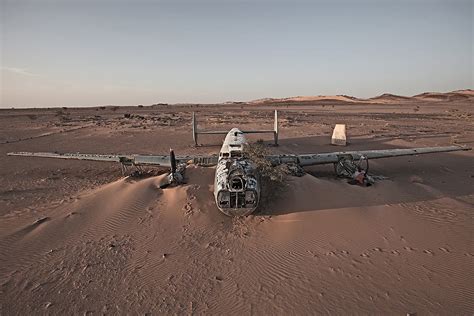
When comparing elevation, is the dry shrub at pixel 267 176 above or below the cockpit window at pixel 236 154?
below

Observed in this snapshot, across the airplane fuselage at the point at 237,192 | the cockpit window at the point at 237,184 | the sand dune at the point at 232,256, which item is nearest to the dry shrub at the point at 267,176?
the sand dune at the point at 232,256

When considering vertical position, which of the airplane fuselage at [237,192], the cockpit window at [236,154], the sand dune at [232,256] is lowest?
the sand dune at [232,256]

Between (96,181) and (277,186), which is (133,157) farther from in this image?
(277,186)

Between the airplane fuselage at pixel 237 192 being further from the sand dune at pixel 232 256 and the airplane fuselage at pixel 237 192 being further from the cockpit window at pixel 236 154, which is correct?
the cockpit window at pixel 236 154

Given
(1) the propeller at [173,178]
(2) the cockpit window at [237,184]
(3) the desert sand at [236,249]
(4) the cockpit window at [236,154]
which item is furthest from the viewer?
(1) the propeller at [173,178]

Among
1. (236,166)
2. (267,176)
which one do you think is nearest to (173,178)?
(236,166)

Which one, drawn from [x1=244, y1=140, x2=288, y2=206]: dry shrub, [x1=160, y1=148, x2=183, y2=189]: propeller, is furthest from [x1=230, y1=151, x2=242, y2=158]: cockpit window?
[x1=160, y1=148, x2=183, y2=189]: propeller

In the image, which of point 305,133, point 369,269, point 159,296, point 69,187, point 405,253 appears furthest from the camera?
point 305,133

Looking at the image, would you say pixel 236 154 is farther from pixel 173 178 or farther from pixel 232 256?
pixel 232 256

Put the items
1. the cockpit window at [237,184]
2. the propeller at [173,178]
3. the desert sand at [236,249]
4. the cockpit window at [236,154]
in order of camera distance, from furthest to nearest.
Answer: the propeller at [173,178]
the cockpit window at [236,154]
the cockpit window at [237,184]
the desert sand at [236,249]

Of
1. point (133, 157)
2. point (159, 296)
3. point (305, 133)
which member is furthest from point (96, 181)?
point (305, 133)

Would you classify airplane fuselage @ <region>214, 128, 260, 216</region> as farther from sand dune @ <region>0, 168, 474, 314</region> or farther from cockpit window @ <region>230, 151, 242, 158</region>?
cockpit window @ <region>230, 151, 242, 158</region>
